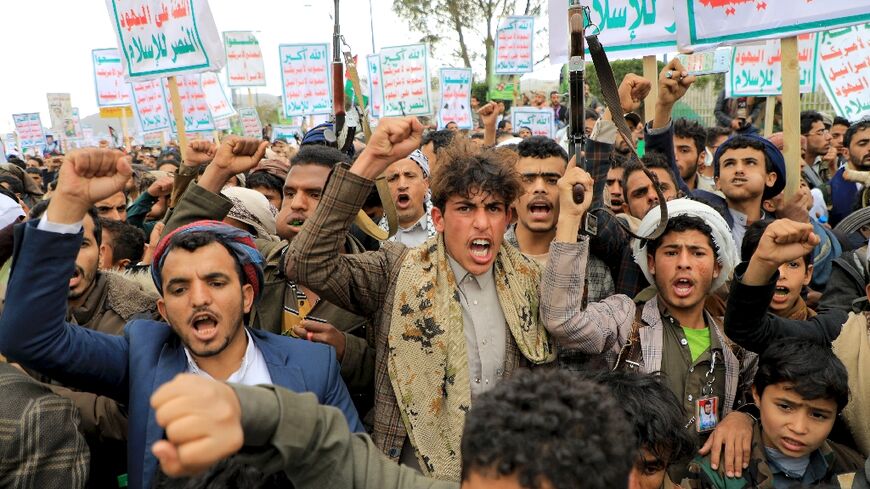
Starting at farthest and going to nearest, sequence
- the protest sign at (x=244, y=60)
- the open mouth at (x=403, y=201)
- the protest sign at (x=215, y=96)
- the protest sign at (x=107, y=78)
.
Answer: the protest sign at (x=244, y=60) < the protest sign at (x=107, y=78) < the protest sign at (x=215, y=96) < the open mouth at (x=403, y=201)

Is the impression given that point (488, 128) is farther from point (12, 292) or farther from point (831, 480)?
point (12, 292)

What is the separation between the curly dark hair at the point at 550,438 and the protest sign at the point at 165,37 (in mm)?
4938

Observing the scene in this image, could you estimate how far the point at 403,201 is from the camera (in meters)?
4.45

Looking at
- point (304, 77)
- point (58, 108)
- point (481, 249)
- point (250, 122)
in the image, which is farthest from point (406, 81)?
point (58, 108)

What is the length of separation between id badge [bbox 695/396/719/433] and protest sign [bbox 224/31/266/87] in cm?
1253

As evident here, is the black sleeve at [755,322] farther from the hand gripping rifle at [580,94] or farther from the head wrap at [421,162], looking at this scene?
the head wrap at [421,162]

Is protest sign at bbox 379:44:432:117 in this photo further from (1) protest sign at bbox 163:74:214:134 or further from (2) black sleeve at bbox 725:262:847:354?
(2) black sleeve at bbox 725:262:847:354

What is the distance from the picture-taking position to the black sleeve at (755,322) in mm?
2527

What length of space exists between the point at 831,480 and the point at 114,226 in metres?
3.28

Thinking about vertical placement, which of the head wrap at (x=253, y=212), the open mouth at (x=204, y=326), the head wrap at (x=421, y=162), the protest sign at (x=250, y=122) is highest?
the protest sign at (x=250, y=122)

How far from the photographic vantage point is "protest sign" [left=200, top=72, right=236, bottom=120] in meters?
12.0

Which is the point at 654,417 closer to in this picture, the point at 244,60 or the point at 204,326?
the point at 204,326

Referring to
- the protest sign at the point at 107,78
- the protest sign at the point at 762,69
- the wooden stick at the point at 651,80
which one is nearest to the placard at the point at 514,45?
the protest sign at the point at 762,69

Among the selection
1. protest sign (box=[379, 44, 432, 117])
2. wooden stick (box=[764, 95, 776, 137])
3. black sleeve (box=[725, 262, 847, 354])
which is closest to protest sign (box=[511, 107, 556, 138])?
protest sign (box=[379, 44, 432, 117])
